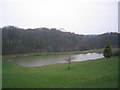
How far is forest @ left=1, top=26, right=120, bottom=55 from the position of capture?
5453 centimetres

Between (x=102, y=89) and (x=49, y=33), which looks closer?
(x=102, y=89)

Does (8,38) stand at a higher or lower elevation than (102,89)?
higher

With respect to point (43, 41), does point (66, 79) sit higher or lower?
lower

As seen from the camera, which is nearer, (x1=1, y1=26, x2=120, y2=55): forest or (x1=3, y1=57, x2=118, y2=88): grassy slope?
(x1=3, y1=57, x2=118, y2=88): grassy slope

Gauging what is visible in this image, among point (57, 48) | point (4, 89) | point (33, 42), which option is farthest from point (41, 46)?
point (4, 89)

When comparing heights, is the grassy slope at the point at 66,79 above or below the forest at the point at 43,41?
below

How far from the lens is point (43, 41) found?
6581 centimetres

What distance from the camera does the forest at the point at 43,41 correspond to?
179 feet

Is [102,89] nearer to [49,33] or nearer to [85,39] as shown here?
[49,33]

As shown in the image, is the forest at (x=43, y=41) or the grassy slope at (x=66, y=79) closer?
the grassy slope at (x=66, y=79)

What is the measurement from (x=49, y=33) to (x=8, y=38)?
82.6 feet

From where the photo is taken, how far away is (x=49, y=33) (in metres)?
71.1

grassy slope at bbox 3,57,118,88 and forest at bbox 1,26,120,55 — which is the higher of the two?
forest at bbox 1,26,120,55

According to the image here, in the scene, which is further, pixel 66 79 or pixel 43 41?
pixel 43 41
